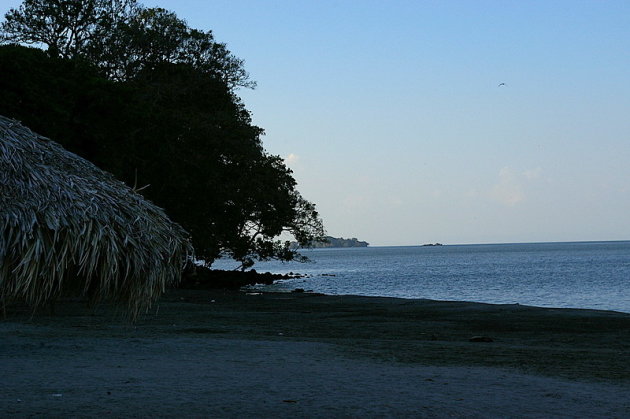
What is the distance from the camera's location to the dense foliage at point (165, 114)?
2791cm

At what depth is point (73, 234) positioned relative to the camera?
25.6 ft

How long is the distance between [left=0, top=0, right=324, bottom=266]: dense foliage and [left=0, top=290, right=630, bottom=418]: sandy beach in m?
8.85

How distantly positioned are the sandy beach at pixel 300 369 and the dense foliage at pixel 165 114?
885cm

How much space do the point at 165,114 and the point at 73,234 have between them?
26.3 m

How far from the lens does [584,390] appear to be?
10508mm

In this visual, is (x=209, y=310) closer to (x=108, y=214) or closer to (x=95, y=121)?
(x=95, y=121)

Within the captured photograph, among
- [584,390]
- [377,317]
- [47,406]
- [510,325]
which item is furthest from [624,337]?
[47,406]

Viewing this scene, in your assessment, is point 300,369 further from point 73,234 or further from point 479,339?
point 479,339

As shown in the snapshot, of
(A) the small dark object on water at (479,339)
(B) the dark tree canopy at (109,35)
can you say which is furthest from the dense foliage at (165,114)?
(A) the small dark object on water at (479,339)

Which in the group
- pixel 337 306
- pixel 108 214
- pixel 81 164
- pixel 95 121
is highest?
pixel 95 121

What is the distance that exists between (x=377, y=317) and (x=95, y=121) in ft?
38.7

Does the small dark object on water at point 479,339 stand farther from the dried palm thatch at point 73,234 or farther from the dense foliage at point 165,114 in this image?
the dense foliage at point 165,114

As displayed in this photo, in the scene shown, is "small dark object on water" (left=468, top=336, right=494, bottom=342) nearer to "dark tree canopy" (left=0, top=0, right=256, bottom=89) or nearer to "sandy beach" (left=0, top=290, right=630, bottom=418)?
"sandy beach" (left=0, top=290, right=630, bottom=418)

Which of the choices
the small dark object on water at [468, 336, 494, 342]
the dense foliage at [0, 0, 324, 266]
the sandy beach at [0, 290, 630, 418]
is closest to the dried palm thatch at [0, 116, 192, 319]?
the sandy beach at [0, 290, 630, 418]
